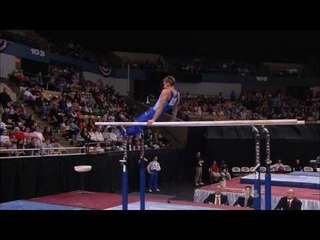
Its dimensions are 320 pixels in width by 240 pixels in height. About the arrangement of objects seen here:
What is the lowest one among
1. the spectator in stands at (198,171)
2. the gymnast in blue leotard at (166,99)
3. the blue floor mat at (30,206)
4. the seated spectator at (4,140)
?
the spectator in stands at (198,171)

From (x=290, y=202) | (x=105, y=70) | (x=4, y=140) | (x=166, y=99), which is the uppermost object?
(x=105, y=70)

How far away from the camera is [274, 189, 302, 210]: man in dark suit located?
8.12m

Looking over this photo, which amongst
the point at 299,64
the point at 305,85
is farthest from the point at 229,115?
the point at 299,64

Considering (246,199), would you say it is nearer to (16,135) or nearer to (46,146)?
(46,146)

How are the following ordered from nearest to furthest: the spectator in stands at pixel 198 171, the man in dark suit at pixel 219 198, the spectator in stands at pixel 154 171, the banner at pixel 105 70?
1. the man in dark suit at pixel 219 198
2. the spectator in stands at pixel 154 171
3. the spectator in stands at pixel 198 171
4. the banner at pixel 105 70

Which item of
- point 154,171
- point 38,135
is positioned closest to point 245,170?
point 154,171

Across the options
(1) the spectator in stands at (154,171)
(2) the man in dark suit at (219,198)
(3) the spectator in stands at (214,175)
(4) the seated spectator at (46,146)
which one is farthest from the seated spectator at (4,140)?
(3) the spectator in stands at (214,175)

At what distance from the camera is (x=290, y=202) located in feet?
27.0

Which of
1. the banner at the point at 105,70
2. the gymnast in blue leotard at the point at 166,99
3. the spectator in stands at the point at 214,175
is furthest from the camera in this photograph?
the banner at the point at 105,70

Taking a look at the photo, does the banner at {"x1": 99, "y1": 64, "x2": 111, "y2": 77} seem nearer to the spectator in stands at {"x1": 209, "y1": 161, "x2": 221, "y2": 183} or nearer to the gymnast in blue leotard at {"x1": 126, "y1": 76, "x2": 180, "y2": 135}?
the spectator in stands at {"x1": 209, "y1": 161, "x2": 221, "y2": 183}

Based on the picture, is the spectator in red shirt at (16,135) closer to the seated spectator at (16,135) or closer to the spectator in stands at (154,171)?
the seated spectator at (16,135)

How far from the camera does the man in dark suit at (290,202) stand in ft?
26.7
